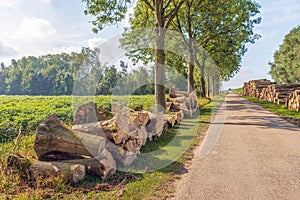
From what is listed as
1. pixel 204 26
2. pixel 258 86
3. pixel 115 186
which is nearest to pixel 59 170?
pixel 115 186

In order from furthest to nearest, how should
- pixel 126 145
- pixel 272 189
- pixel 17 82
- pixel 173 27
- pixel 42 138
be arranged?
pixel 17 82 < pixel 173 27 < pixel 126 145 < pixel 42 138 < pixel 272 189

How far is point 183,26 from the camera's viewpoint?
2386 cm

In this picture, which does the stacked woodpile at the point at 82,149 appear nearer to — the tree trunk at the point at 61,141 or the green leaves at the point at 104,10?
the tree trunk at the point at 61,141

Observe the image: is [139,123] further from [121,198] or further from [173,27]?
[173,27]

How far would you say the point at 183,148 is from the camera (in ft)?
22.2

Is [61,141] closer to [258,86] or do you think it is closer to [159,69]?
[159,69]

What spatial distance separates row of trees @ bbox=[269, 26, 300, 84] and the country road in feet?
151

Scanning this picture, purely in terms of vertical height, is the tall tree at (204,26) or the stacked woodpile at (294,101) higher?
the tall tree at (204,26)

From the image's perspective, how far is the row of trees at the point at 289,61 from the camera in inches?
1867

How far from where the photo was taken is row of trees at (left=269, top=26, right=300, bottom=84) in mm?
47409

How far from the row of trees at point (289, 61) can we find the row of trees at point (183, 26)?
2418 cm

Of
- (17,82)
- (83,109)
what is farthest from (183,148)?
(17,82)

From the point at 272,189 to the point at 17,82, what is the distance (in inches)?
4120

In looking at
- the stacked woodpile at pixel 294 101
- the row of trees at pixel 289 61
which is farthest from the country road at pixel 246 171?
the row of trees at pixel 289 61
